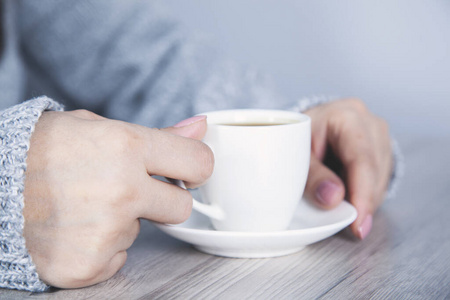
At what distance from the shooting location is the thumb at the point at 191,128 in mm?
593

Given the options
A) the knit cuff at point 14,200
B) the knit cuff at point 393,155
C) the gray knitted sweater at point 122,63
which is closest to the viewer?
the knit cuff at point 14,200

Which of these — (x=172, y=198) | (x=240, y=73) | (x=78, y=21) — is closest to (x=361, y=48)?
(x=240, y=73)

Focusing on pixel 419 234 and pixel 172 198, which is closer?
pixel 172 198

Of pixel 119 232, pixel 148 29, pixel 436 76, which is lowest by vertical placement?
pixel 436 76

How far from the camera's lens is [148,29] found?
1249 mm

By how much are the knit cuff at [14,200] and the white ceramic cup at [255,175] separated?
206mm

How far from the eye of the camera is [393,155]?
3.05ft

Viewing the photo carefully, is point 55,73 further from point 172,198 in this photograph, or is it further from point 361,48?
point 361,48

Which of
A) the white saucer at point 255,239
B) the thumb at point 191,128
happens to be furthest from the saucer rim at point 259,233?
the thumb at point 191,128

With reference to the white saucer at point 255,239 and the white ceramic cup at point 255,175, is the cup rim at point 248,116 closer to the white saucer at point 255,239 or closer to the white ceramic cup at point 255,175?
the white ceramic cup at point 255,175

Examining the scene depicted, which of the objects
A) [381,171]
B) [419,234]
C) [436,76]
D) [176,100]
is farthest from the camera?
[436,76]

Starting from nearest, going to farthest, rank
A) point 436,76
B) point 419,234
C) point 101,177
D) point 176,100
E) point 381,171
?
point 101,177
point 419,234
point 381,171
point 176,100
point 436,76


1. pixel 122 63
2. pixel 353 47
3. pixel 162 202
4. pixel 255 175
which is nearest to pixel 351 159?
pixel 255 175

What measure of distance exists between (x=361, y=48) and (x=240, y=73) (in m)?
1.69
